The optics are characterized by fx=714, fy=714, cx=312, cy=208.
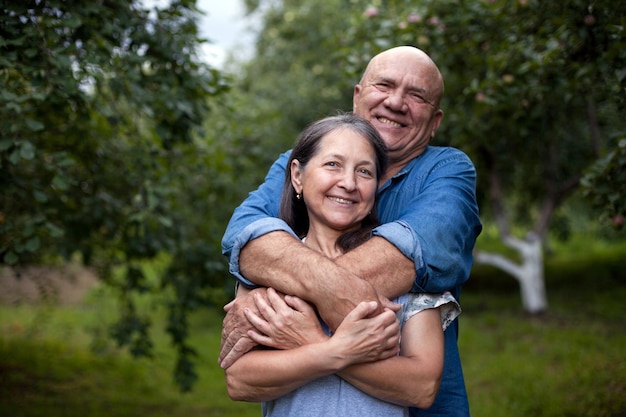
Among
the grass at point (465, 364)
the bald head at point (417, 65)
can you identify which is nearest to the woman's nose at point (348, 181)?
the bald head at point (417, 65)

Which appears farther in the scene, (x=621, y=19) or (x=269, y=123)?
(x=269, y=123)

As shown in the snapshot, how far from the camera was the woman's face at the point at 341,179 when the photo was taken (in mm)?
2227

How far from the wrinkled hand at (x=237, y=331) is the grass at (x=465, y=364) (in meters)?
3.29

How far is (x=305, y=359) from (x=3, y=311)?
11.5 metres

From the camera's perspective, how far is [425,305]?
7.15ft

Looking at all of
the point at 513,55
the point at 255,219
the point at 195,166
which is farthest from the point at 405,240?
the point at 195,166

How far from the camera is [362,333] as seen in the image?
79.1 inches

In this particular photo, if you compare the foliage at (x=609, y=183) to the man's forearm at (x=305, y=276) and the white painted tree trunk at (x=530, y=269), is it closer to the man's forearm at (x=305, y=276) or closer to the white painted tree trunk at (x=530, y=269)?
the man's forearm at (x=305, y=276)

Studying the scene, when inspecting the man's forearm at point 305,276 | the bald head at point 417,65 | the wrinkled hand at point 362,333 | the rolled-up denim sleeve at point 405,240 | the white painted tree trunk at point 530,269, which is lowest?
the wrinkled hand at point 362,333

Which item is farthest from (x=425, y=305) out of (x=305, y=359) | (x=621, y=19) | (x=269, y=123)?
(x=269, y=123)

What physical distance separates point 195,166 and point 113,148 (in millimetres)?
1192

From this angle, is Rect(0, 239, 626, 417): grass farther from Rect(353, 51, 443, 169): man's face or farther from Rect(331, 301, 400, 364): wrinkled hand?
Rect(331, 301, 400, 364): wrinkled hand

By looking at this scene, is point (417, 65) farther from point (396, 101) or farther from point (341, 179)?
point (341, 179)

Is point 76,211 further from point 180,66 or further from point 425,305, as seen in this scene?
point 425,305
